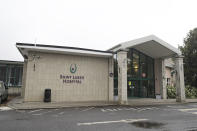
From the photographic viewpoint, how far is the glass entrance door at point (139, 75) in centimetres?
1584

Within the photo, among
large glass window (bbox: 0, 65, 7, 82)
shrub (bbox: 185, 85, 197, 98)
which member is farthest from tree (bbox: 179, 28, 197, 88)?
large glass window (bbox: 0, 65, 7, 82)

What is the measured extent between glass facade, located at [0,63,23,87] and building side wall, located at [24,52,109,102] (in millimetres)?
7881

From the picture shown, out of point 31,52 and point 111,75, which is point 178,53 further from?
point 31,52

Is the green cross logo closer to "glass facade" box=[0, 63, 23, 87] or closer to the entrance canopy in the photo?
the entrance canopy

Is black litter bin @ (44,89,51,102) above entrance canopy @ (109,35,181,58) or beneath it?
beneath

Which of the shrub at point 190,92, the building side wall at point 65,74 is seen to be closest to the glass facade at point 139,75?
A: the building side wall at point 65,74

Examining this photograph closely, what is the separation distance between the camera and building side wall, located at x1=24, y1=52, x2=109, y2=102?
39.5ft

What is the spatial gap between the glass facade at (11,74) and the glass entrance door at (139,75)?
14152 millimetres

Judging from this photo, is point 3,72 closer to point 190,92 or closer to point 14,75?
point 14,75

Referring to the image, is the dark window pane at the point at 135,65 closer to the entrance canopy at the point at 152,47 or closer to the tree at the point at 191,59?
the entrance canopy at the point at 152,47

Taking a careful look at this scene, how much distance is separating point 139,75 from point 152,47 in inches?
140

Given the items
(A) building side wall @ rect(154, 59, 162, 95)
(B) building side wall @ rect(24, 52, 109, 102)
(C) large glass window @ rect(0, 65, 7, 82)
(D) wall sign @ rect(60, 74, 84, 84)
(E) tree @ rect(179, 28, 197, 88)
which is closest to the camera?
(B) building side wall @ rect(24, 52, 109, 102)

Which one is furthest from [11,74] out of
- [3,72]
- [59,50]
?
[59,50]

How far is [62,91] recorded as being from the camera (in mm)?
12711
